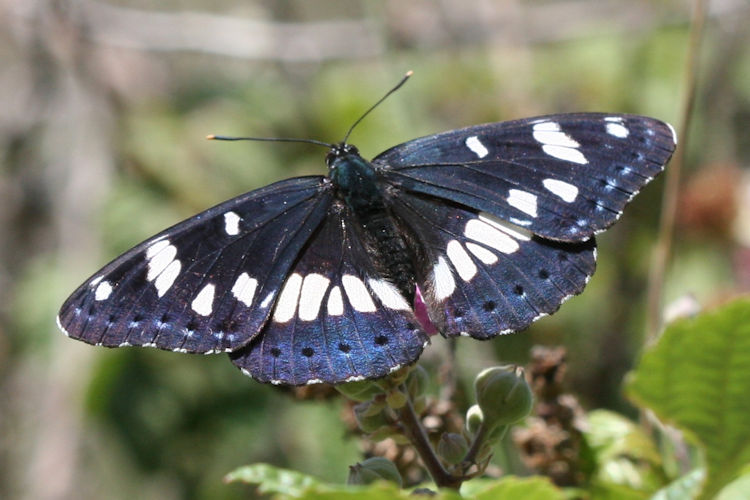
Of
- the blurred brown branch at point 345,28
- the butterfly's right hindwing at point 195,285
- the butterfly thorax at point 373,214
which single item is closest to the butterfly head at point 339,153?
the butterfly thorax at point 373,214

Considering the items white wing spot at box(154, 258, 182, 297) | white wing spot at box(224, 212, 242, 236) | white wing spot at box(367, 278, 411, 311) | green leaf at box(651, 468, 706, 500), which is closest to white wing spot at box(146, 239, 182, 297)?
white wing spot at box(154, 258, 182, 297)

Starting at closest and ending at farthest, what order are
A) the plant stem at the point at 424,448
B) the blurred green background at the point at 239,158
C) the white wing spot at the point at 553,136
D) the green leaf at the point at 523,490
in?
the green leaf at the point at 523,490
the plant stem at the point at 424,448
the white wing spot at the point at 553,136
the blurred green background at the point at 239,158

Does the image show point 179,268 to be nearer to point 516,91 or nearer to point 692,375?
point 692,375

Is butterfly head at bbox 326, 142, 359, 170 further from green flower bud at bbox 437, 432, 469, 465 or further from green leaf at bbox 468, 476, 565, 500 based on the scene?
green leaf at bbox 468, 476, 565, 500

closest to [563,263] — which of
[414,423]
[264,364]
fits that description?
[414,423]

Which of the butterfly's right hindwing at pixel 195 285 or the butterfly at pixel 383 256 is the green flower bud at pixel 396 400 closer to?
the butterfly at pixel 383 256

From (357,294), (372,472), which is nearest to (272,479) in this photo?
(372,472)

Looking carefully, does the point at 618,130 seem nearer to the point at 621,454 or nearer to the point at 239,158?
the point at 621,454

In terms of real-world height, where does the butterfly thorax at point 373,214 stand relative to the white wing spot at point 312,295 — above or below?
above
